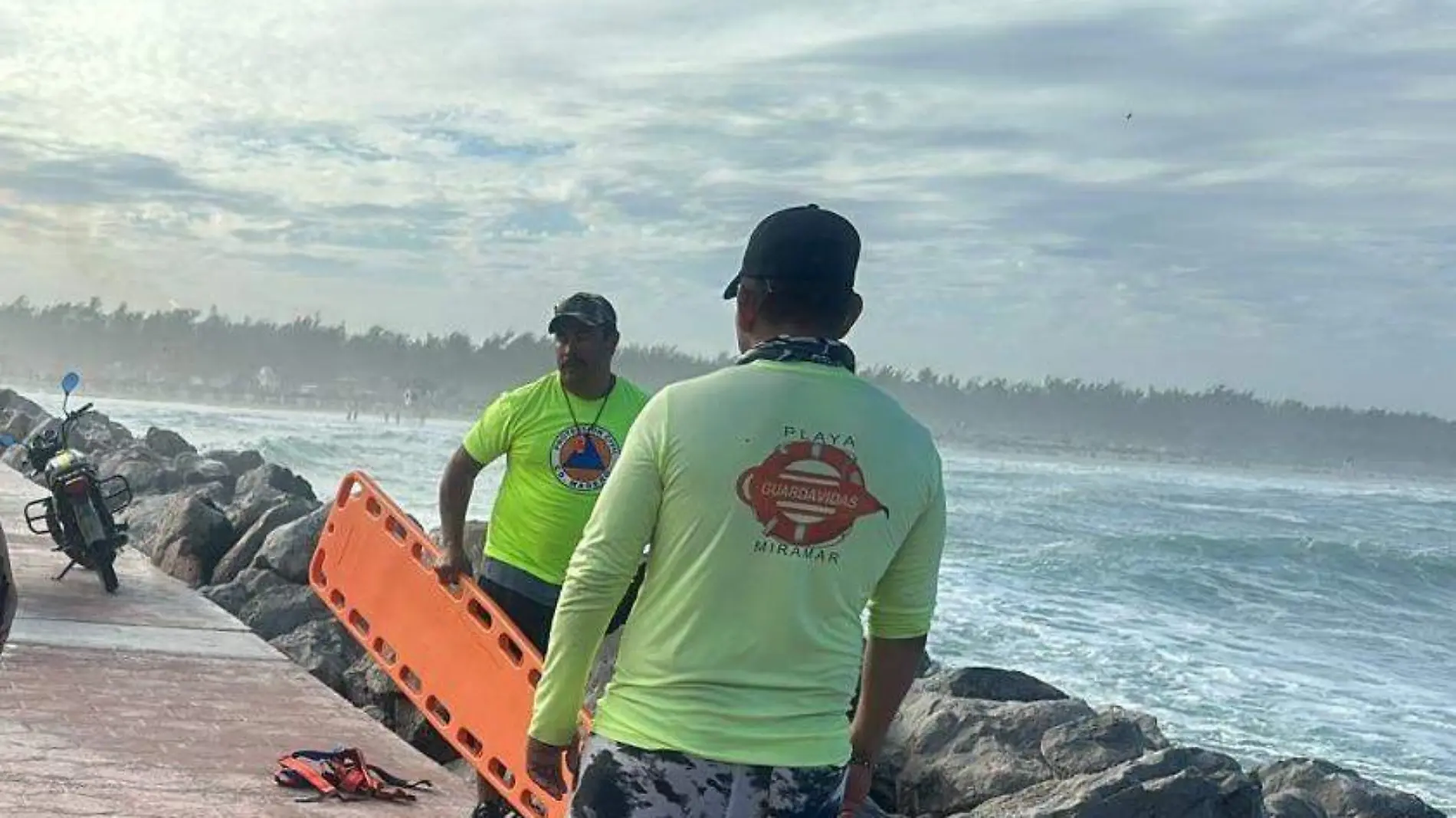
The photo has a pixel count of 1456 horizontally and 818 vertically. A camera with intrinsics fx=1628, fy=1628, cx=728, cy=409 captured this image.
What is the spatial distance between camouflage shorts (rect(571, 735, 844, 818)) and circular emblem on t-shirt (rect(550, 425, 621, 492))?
2.52 metres

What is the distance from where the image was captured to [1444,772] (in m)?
13.5

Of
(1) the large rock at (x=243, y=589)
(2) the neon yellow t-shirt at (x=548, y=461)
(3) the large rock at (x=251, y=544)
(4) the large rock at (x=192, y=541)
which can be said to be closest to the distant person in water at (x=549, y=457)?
(2) the neon yellow t-shirt at (x=548, y=461)

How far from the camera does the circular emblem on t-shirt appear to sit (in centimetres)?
520

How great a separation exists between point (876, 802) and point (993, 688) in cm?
187

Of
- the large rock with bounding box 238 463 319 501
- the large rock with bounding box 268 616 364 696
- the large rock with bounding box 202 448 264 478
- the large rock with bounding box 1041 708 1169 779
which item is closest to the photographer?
the large rock with bounding box 1041 708 1169 779

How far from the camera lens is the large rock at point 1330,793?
868 cm

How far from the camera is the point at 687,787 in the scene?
2.62 metres

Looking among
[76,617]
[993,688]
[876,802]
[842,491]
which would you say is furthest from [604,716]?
[76,617]

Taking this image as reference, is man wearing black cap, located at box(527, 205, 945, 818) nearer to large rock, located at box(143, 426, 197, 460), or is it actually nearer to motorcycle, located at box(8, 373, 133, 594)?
motorcycle, located at box(8, 373, 133, 594)

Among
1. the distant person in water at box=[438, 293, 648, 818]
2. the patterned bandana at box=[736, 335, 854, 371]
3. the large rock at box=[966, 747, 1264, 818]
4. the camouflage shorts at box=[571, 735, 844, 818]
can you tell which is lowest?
the large rock at box=[966, 747, 1264, 818]

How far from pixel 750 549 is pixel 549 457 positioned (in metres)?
2.68

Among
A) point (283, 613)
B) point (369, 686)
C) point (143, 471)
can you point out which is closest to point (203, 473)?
point (143, 471)

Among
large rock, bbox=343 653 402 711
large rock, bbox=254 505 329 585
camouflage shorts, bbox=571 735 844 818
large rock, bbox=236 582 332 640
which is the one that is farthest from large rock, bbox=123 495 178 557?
camouflage shorts, bbox=571 735 844 818

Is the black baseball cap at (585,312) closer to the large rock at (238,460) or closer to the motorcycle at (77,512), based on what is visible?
the motorcycle at (77,512)
